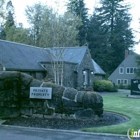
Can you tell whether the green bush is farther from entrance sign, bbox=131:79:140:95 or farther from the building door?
entrance sign, bbox=131:79:140:95

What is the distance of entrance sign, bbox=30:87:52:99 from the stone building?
472 inches

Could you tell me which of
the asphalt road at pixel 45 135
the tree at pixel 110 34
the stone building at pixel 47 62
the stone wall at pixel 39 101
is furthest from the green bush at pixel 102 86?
the asphalt road at pixel 45 135

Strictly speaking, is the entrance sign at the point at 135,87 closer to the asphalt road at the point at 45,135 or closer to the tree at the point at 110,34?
the asphalt road at the point at 45,135

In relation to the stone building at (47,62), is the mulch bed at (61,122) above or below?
below

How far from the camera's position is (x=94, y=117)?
11.3 meters

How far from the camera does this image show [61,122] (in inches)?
420

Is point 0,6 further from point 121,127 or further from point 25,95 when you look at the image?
point 121,127

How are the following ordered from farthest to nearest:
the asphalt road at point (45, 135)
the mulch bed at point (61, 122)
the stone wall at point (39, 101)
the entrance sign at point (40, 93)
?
1. the entrance sign at point (40, 93)
2. the stone wall at point (39, 101)
3. the mulch bed at point (61, 122)
4. the asphalt road at point (45, 135)

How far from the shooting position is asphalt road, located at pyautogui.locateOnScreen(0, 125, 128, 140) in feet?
25.6

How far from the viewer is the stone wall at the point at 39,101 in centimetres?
1118

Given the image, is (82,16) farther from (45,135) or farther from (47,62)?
(45,135)

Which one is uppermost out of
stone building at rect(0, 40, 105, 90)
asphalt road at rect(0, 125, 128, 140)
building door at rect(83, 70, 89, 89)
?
stone building at rect(0, 40, 105, 90)

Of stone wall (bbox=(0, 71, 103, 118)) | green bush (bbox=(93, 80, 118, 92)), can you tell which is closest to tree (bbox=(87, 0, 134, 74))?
green bush (bbox=(93, 80, 118, 92))

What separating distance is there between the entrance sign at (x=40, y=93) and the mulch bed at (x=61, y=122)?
3.47 ft
